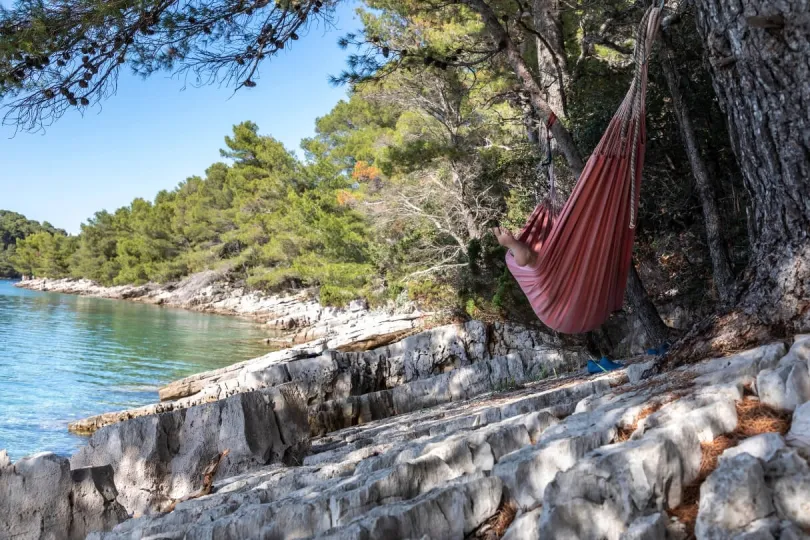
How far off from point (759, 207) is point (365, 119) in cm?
1725

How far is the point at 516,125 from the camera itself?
951 cm

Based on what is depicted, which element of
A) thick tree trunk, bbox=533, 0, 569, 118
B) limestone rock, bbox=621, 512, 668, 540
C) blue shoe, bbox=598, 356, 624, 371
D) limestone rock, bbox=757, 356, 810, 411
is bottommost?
blue shoe, bbox=598, 356, 624, 371

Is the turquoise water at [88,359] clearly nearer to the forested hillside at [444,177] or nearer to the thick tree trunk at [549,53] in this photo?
the forested hillside at [444,177]

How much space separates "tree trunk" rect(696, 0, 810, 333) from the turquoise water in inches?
260

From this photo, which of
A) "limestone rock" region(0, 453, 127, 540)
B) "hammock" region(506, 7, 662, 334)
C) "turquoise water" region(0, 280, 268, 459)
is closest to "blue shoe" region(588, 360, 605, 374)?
"hammock" region(506, 7, 662, 334)

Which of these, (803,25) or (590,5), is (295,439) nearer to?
(803,25)

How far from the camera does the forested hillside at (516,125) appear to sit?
2150 millimetres

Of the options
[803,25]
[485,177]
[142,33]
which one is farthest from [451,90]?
[803,25]

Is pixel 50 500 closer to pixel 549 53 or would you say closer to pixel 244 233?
pixel 549 53

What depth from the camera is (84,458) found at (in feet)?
11.5

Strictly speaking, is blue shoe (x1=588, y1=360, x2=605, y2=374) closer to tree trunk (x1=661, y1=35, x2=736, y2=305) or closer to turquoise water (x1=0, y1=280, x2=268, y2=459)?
tree trunk (x1=661, y1=35, x2=736, y2=305)

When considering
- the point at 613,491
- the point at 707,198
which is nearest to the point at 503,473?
the point at 613,491

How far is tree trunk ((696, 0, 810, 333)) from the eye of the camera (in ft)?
6.60

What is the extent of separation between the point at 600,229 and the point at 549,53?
10.3 feet
